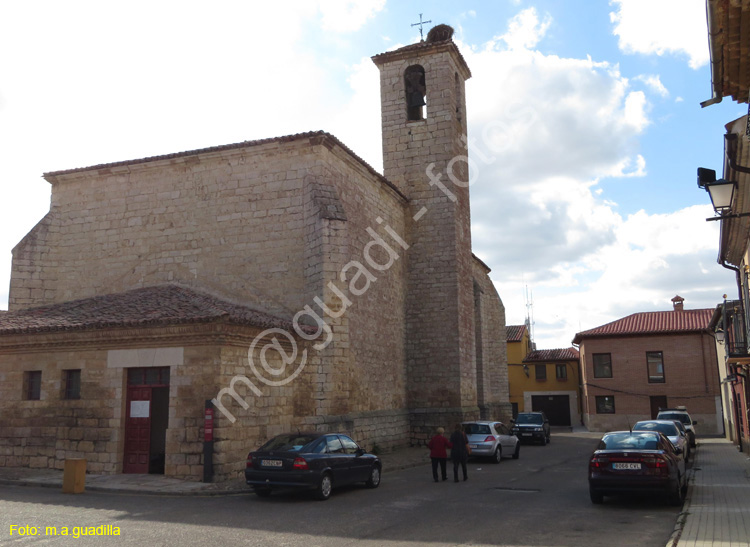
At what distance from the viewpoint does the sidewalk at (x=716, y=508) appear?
24.9 feet

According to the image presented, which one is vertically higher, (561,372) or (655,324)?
(655,324)

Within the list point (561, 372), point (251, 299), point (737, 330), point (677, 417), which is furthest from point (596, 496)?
point (561, 372)

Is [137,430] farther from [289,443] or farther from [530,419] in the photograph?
[530,419]

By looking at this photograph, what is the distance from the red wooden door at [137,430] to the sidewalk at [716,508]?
1098 cm

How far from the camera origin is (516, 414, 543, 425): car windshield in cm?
2745

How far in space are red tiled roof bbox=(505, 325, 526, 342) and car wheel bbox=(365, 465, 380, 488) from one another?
32.6m

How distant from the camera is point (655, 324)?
36.0 metres

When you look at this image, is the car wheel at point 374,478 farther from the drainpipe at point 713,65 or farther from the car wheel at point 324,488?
the drainpipe at point 713,65

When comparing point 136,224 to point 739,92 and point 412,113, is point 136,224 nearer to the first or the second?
point 412,113

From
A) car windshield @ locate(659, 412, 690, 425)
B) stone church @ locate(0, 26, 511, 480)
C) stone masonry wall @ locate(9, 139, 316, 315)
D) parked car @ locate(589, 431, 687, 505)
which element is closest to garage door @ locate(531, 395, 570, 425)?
stone church @ locate(0, 26, 511, 480)

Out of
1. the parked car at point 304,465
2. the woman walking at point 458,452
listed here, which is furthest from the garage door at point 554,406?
the parked car at point 304,465

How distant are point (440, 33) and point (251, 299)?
15223 mm

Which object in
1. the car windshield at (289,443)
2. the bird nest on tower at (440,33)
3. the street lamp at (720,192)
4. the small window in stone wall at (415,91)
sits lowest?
the car windshield at (289,443)

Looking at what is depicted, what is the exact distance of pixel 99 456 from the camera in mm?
14305
